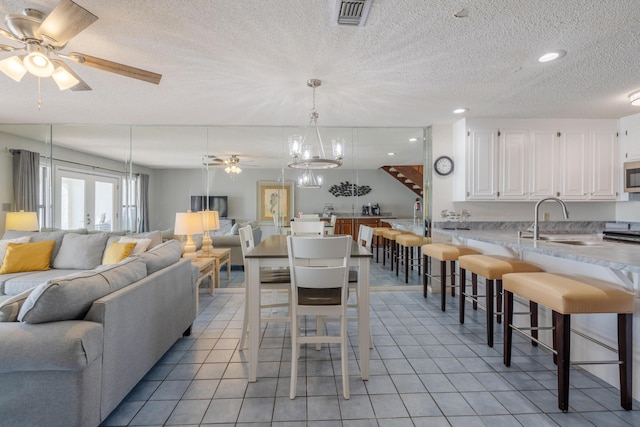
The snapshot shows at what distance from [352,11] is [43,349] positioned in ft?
7.24

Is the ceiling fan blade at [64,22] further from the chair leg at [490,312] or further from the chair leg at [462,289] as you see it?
A: the chair leg at [462,289]

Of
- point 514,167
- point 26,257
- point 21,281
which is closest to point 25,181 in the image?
point 26,257

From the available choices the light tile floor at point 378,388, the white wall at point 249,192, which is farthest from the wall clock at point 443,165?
the light tile floor at point 378,388

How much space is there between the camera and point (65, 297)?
1417mm

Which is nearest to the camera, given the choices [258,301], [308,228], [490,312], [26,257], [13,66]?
[13,66]

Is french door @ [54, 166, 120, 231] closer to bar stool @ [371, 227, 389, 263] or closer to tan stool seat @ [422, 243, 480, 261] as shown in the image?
bar stool @ [371, 227, 389, 263]

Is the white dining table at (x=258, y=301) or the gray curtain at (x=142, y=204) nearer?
→ the white dining table at (x=258, y=301)

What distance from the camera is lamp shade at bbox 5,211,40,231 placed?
3875 millimetres

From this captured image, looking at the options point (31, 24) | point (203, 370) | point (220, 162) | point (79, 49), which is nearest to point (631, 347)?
point (203, 370)

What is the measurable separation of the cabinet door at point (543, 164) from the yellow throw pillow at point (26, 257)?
18.9ft

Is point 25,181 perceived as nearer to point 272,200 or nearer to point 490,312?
point 272,200

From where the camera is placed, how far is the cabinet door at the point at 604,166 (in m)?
3.80

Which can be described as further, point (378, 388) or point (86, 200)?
point (86, 200)

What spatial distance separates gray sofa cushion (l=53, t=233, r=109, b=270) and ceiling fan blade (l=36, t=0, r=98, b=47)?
243 centimetres
